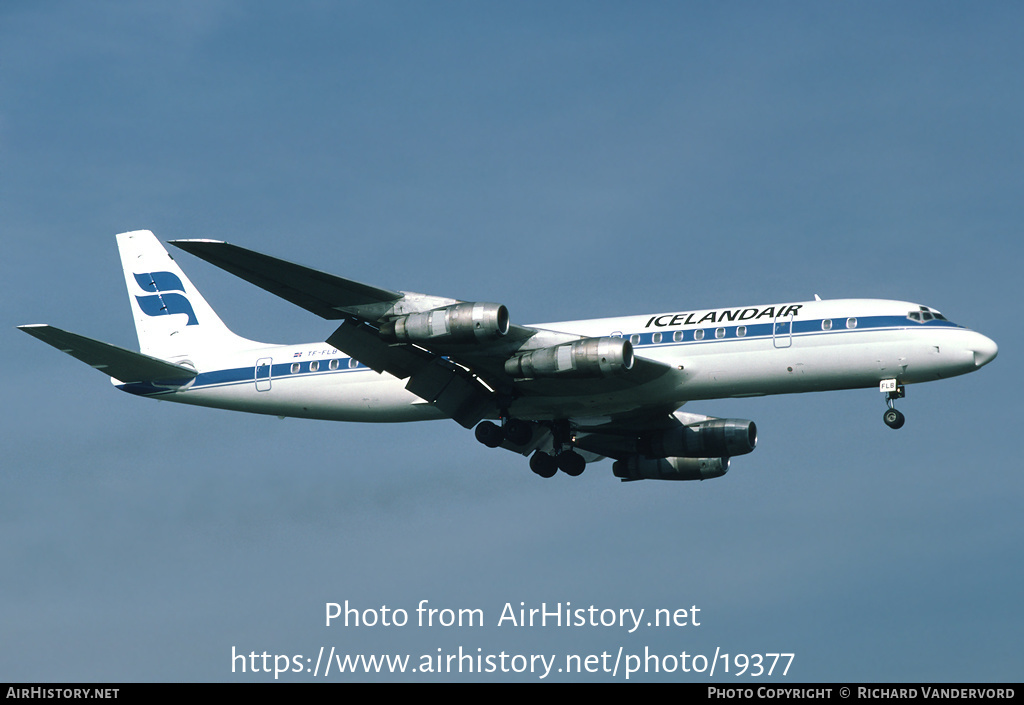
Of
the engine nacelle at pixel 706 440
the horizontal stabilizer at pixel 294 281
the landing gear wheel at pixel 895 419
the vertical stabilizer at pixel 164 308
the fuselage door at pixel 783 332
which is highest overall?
the vertical stabilizer at pixel 164 308

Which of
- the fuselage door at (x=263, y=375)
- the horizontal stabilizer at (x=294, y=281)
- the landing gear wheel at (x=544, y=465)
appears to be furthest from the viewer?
the landing gear wheel at (x=544, y=465)

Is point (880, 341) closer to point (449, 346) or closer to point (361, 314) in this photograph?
point (449, 346)

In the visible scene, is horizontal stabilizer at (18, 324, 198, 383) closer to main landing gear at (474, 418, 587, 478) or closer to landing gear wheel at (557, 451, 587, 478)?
main landing gear at (474, 418, 587, 478)

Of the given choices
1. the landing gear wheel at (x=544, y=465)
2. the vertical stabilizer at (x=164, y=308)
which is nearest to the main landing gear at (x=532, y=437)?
the landing gear wheel at (x=544, y=465)

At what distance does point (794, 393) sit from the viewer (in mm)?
40438

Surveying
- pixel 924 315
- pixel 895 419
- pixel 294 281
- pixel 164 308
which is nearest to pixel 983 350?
pixel 924 315

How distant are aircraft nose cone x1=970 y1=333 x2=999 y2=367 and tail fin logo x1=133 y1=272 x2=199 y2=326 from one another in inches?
1114

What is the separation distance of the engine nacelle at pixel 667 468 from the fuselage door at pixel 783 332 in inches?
410

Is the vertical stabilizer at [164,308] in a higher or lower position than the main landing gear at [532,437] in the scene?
higher

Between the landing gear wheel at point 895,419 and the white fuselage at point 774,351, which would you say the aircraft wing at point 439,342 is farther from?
the landing gear wheel at point 895,419

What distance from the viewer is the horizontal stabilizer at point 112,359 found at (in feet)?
132

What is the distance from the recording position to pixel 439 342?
38.4 metres

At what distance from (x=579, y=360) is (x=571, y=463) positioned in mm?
8743
